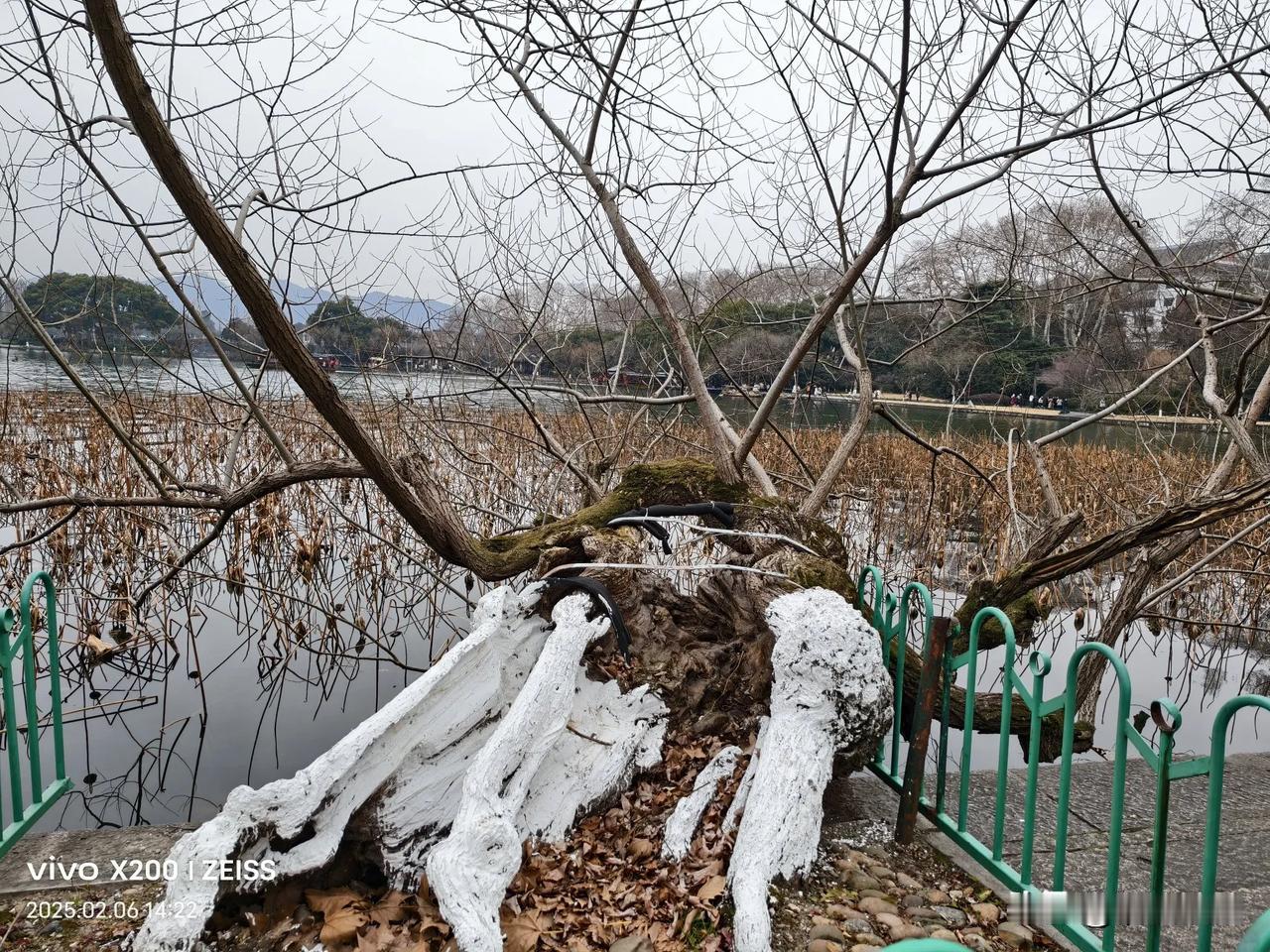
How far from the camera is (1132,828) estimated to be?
104 inches

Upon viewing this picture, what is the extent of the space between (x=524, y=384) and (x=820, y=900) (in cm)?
323

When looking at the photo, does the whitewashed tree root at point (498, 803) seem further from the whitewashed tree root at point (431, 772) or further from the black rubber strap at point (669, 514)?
the black rubber strap at point (669, 514)

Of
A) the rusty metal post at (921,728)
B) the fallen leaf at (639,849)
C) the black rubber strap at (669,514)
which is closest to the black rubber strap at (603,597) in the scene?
the black rubber strap at (669,514)

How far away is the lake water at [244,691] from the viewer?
14.2ft

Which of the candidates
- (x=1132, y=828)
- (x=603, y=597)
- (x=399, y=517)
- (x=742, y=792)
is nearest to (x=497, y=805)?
(x=742, y=792)

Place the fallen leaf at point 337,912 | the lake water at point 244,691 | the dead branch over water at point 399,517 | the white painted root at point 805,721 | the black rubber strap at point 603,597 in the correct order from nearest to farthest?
the fallen leaf at point 337,912 < the white painted root at point 805,721 < the black rubber strap at point 603,597 < the lake water at point 244,691 < the dead branch over water at point 399,517

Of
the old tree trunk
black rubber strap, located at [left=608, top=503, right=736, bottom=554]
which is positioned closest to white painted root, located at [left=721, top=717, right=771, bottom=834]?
the old tree trunk

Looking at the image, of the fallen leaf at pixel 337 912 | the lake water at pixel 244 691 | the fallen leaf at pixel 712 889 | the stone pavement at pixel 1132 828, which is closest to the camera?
the fallen leaf at pixel 337 912

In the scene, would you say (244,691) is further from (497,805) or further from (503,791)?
(497,805)

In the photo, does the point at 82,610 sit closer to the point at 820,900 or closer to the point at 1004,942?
the point at 820,900

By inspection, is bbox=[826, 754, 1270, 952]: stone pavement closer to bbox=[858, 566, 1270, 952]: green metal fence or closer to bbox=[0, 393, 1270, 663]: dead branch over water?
bbox=[858, 566, 1270, 952]: green metal fence

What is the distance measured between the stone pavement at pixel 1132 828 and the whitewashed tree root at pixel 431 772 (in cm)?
88

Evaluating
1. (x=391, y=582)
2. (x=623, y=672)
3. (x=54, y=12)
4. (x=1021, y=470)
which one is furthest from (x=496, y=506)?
(x=1021, y=470)

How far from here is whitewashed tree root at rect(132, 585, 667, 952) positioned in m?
1.64
